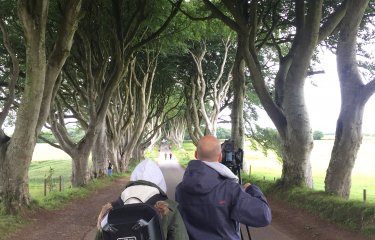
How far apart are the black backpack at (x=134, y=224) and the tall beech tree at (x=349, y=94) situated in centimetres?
889

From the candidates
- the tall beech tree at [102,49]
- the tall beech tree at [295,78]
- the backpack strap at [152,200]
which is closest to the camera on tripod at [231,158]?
the backpack strap at [152,200]

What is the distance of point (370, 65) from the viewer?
16828 millimetres

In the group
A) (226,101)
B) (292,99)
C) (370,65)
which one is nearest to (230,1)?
(292,99)

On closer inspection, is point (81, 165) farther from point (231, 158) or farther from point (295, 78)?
point (231, 158)

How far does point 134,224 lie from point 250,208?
1.10 meters

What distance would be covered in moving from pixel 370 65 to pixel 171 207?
16049 mm

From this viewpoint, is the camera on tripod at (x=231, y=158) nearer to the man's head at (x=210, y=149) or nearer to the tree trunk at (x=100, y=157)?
the man's head at (x=210, y=149)

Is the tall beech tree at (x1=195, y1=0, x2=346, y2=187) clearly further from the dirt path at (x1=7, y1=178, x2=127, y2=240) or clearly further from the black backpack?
the black backpack

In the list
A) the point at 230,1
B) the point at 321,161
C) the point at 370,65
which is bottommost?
the point at 321,161

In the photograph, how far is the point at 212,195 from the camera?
3.27 metres

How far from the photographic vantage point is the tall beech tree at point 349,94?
33.5 ft

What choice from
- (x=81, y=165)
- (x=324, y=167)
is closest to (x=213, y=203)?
(x=81, y=165)

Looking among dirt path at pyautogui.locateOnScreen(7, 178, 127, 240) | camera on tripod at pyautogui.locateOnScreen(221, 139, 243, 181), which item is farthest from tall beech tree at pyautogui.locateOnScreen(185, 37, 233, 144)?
camera on tripod at pyautogui.locateOnScreen(221, 139, 243, 181)

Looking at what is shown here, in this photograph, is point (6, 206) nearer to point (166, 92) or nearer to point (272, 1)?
point (272, 1)
